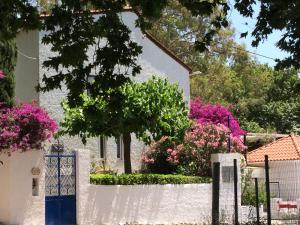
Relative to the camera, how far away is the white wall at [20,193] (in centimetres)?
1994

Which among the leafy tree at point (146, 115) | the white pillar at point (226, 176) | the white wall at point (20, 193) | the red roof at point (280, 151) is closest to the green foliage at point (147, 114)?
the leafy tree at point (146, 115)

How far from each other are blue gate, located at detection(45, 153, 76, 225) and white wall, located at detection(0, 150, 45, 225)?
494 mm

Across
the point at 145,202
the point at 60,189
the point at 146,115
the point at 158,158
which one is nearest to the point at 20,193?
the point at 60,189

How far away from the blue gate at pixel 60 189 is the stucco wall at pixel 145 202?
27cm

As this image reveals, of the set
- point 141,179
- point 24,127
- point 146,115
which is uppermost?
point 146,115

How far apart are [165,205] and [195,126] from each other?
417 cm

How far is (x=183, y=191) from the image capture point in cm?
2292

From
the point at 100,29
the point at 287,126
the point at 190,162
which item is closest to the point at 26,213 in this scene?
the point at 190,162

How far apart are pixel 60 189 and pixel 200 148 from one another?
19.4 ft

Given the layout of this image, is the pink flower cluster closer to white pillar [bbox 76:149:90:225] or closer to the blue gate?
white pillar [bbox 76:149:90:225]

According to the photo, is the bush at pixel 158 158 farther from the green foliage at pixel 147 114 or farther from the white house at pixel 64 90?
the green foliage at pixel 147 114

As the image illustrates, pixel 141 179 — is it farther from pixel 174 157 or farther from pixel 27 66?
pixel 27 66

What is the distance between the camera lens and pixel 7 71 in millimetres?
21766

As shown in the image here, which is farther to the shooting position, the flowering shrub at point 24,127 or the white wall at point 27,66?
the white wall at point 27,66
